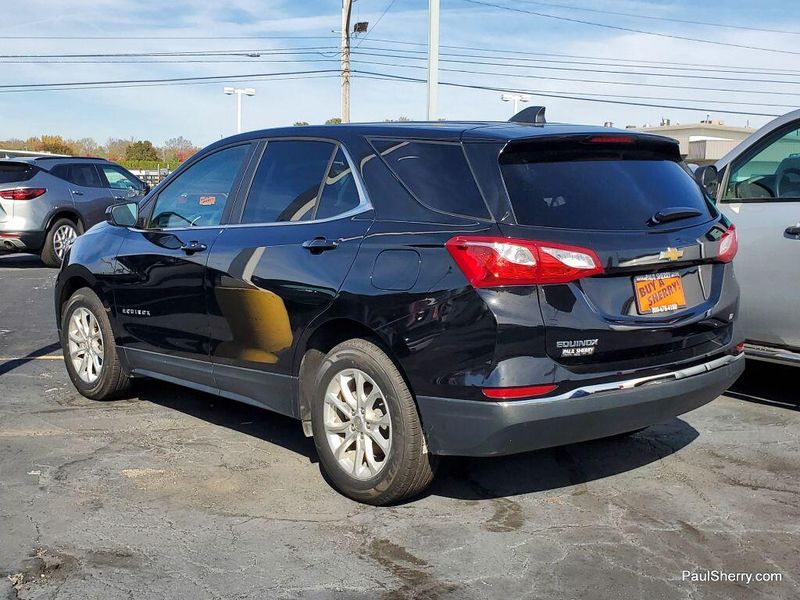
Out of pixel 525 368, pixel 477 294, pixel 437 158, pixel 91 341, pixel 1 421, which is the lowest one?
pixel 1 421

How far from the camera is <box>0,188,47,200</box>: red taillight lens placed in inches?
565

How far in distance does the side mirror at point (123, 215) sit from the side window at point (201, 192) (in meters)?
0.21

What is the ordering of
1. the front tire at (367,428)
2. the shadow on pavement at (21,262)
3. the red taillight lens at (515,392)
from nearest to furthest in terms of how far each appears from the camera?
the red taillight lens at (515,392)
the front tire at (367,428)
the shadow on pavement at (21,262)

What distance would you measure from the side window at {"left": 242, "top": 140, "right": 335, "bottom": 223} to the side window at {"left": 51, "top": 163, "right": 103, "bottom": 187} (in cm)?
1122

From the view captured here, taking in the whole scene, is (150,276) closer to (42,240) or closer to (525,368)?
(525,368)

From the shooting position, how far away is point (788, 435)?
5.51 meters

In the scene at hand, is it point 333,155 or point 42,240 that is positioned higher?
point 333,155

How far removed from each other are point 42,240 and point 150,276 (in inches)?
394

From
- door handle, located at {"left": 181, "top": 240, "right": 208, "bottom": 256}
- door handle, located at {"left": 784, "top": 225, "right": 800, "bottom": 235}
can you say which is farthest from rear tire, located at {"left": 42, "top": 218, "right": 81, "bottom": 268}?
door handle, located at {"left": 784, "top": 225, "right": 800, "bottom": 235}

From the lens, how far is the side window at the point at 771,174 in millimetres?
6055

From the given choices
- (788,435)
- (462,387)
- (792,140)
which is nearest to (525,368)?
(462,387)

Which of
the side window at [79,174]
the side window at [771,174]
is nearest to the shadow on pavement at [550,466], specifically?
the side window at [771,174]

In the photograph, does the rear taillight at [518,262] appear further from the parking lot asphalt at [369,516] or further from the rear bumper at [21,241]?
the rear bumper at [21,241]

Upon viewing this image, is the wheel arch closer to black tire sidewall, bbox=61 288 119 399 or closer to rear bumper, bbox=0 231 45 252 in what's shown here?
black tire sidewall, bbox=61 288 119 399
